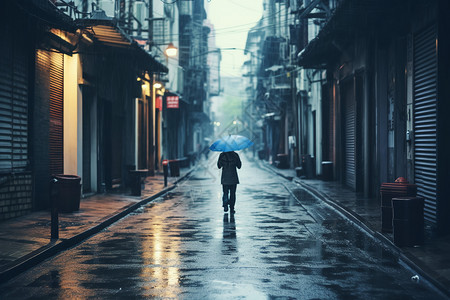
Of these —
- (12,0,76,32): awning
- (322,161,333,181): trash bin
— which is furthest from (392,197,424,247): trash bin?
(322,161,333,181): trash bin

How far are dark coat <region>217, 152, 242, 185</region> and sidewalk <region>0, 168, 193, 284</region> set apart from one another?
2.67 m

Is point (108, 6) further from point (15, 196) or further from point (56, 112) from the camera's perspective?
point (15, 196)

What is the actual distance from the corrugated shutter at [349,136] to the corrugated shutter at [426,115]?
8522mm

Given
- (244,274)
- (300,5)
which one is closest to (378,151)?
(244,274)

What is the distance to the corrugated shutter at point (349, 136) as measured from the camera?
838 inches

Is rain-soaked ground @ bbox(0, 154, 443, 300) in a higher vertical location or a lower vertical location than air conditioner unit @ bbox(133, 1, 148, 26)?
lower

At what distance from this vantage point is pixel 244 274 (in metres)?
7.25

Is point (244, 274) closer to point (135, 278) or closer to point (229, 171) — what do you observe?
point (135, 278)

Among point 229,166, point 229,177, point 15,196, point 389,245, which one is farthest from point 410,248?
point 15,196

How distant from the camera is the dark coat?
46.4ft

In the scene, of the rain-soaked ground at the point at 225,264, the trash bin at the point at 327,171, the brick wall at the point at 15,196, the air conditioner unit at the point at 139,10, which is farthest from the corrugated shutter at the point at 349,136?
the air conditioner unit at the point at 139,10

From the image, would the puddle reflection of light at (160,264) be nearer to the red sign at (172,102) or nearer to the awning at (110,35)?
the awning at (110,35)

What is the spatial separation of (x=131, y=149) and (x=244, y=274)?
20.3m

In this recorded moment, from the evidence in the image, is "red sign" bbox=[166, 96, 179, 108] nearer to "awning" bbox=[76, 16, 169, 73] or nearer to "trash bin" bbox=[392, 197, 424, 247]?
"awning" bbox=[76, 16, 169, 73]
